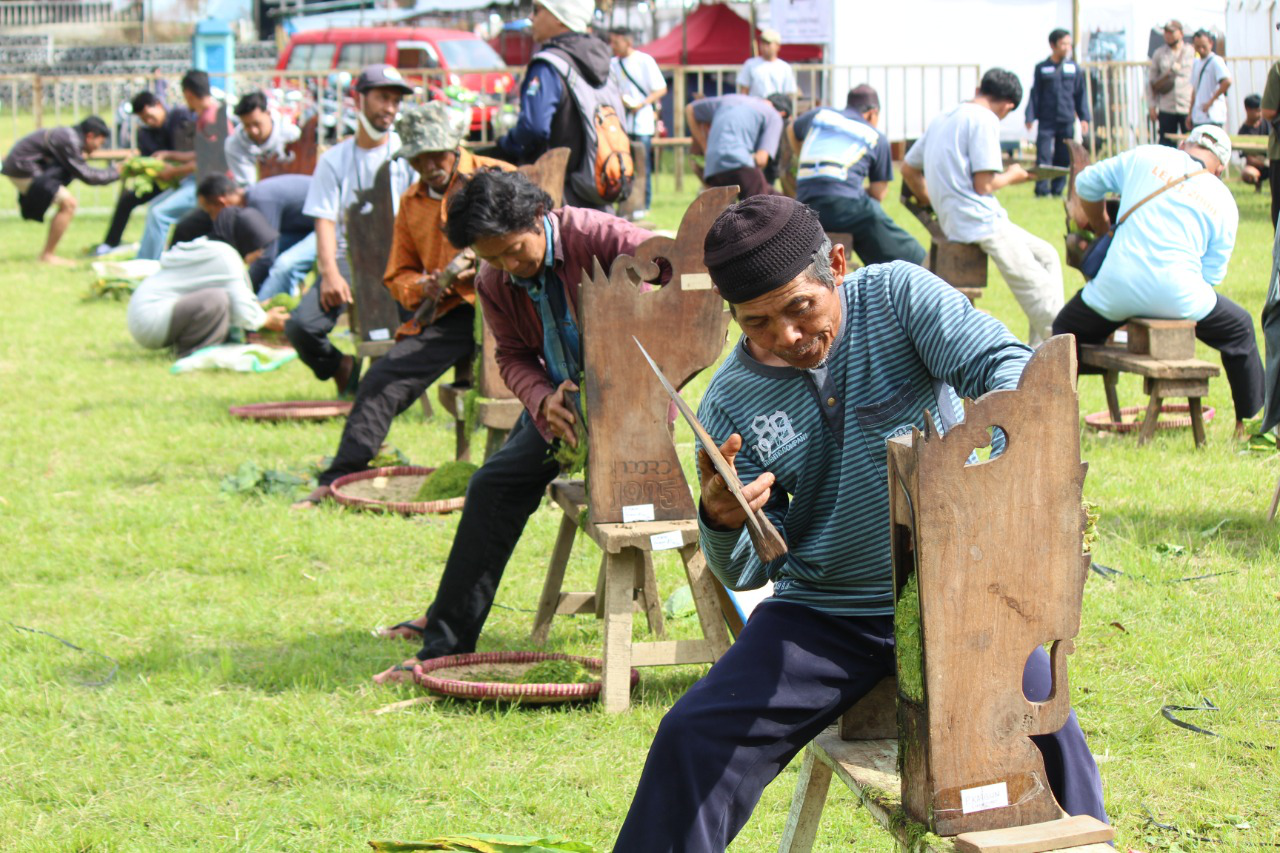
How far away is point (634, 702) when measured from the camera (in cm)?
432

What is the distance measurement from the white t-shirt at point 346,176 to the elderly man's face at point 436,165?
1.65m

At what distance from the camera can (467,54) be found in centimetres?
2239

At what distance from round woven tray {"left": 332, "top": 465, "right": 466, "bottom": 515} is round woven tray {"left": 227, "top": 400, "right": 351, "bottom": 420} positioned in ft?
4.78

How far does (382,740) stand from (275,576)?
173cm

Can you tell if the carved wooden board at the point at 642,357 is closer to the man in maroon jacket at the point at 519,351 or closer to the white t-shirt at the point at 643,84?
the man in maroon jacket at the point at 519,351

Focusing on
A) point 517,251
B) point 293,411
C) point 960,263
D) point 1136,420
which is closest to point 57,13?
point 293,411

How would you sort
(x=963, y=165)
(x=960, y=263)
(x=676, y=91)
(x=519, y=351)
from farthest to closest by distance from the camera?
1. (x=676, y=91)
2. (x=960, y=263)
3. (x=963, y=165)
4. (x=519, y=351)

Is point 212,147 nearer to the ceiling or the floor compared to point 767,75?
nearer to the floor

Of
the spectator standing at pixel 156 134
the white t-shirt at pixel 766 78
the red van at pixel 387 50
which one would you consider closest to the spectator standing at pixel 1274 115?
the white t-shirt at pixel 766 78

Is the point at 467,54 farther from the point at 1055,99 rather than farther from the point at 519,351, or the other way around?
the point at 519,351

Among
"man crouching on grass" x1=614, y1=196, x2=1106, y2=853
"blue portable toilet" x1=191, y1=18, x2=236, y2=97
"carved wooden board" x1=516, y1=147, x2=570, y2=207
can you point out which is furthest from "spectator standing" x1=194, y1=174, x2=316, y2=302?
"blue portable toilet" x1=191, y1=18, x2=236, y2=97

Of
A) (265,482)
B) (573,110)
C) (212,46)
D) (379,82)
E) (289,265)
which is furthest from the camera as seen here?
(212,46)

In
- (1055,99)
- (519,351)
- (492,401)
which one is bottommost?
(492,401)

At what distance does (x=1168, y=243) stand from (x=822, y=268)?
455 centimetres
